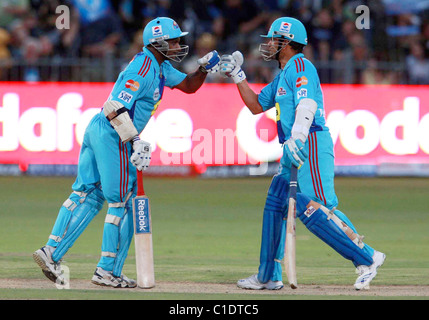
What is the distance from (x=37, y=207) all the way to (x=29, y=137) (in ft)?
9.80

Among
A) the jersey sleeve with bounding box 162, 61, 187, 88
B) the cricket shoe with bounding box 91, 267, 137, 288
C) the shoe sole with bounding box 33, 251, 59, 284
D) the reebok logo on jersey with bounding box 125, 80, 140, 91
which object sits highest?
the jersey sleeve with bounding box 162, 61, 187, 88

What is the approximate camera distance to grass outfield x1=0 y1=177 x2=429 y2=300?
894 cm

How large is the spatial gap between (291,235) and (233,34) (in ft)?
38.8

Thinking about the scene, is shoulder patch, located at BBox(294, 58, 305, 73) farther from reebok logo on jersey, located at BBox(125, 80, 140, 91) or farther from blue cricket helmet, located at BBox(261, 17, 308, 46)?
reebok logo on jersey, located at BBox(125, 80, 140, 91)

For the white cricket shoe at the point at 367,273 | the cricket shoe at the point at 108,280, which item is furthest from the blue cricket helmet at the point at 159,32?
the white cricket shoe at the point at 367,273

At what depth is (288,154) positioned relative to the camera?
26.7 ft

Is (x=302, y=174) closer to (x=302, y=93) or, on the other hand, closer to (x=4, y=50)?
(x=302, y=93)

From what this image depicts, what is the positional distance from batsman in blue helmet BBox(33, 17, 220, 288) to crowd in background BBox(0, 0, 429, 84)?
979 cm

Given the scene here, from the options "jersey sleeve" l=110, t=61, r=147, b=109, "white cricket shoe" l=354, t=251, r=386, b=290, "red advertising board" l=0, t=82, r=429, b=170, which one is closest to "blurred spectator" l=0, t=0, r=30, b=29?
"red advertising board" l=0, t=82, r=429, b=170

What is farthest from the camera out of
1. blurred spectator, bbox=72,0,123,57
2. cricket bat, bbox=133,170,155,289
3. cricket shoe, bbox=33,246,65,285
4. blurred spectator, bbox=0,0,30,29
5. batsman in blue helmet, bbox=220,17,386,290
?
blurred spectator, bbox=0,0,30,29

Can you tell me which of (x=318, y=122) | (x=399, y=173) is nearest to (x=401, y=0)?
(x=399, y=173)

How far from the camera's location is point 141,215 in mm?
8094

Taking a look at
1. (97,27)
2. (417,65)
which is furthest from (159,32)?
(417,65)
